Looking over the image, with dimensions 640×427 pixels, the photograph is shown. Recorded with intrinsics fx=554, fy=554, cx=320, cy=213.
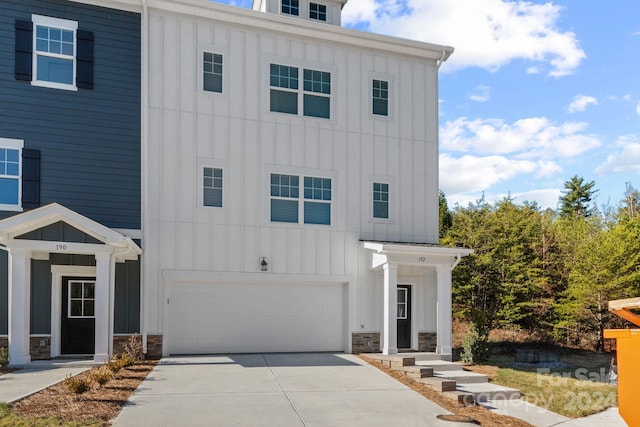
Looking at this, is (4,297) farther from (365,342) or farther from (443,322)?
(443,322)

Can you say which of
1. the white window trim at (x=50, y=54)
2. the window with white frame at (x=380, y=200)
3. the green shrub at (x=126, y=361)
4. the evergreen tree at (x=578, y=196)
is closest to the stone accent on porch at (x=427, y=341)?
the window with white frame at (x=380, y=200)

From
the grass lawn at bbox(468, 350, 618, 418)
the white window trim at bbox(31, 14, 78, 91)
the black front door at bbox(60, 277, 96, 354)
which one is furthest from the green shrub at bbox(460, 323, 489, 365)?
the white window trim at bbox(31, 14, 78, 91)

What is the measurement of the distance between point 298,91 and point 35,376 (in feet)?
30.0

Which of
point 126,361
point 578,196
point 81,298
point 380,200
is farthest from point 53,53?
point 578,196

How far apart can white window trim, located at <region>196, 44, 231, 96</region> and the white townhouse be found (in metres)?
0.04

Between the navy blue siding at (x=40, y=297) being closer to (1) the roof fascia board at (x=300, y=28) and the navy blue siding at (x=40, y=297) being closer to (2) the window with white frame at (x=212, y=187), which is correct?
(2) the window with white frame at (x=212, y=187)

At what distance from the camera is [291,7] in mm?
16359

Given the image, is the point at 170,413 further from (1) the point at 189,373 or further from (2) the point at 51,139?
(2) the point at 51,139

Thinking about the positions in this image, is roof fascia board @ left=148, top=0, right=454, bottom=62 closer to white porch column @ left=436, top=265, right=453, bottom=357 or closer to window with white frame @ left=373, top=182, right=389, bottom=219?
window with white frame @ left=373, top=182, right=389, bottom=219

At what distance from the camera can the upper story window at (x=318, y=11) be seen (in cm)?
1664

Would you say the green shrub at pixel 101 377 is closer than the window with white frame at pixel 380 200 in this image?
Yes

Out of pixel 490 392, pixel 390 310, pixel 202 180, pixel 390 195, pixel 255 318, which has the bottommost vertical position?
pixel 490 392

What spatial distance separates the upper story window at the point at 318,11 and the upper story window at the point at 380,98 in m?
2.83

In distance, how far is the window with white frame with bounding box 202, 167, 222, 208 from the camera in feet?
45.8
